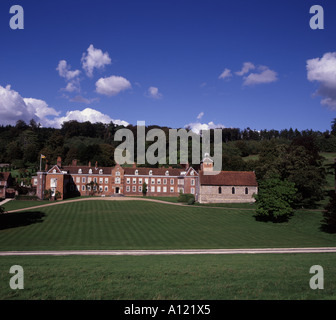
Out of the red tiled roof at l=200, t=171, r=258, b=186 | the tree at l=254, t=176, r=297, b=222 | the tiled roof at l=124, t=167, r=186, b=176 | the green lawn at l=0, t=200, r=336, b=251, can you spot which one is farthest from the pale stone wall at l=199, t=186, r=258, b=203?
the tiled roof at l=124, t=167, r=186, b=176

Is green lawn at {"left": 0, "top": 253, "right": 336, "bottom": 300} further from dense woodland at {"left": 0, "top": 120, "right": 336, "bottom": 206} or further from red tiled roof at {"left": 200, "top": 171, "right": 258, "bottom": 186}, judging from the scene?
red tiled roof at {"left": 200, "top": 171, "right": 258, "bottom": 186}

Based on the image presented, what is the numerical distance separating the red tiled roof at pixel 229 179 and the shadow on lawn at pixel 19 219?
32.0m

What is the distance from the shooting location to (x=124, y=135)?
479ft

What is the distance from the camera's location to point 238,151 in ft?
383

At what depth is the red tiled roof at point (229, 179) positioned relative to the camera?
60625 millimetres

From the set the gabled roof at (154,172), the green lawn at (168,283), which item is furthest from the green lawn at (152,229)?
the gabled roof at (154,172)

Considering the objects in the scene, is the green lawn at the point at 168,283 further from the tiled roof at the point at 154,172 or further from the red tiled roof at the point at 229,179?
the tiled roof at the point at 154,172

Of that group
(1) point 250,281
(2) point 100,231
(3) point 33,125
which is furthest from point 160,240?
(3) point 33,125

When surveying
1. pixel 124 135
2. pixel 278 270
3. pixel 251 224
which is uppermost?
pixel 124 135

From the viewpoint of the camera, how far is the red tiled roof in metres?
60.6

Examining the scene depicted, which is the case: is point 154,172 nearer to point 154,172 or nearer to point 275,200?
point 154,172
